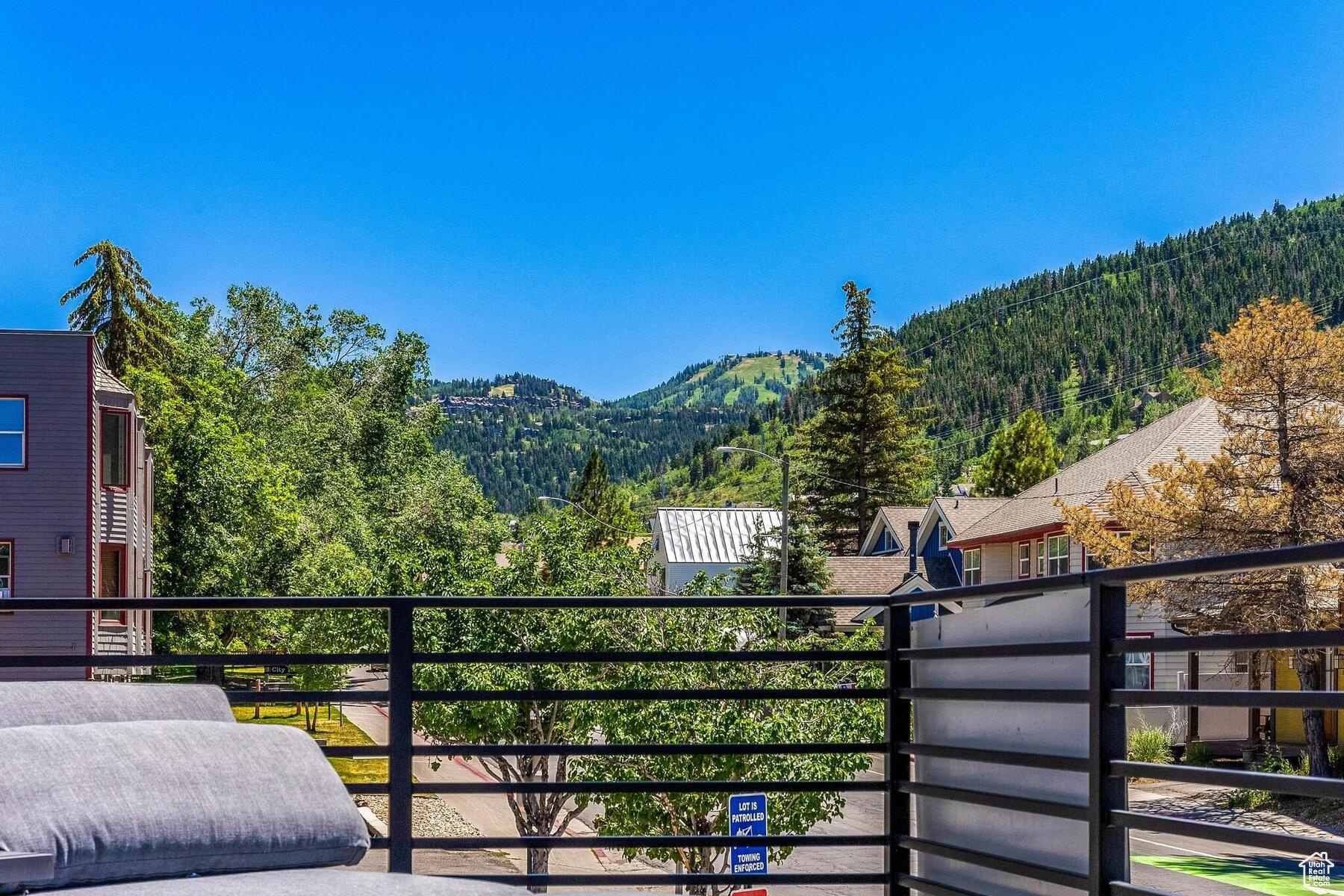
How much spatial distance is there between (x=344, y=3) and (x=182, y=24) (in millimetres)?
10521

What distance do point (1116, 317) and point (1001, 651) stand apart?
9898 centimetres

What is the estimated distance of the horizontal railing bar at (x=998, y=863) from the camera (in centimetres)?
248

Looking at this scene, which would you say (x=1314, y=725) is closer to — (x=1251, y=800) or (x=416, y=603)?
(x=1251, y=800)

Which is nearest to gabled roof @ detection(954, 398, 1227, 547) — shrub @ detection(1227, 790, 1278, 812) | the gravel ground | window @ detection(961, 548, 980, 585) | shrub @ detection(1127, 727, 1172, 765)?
window @ detection(961, 548, 980, 585)

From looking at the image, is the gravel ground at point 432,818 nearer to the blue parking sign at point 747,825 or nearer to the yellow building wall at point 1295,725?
the blue parking sign at point 747,825

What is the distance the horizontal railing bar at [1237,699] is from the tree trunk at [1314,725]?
2.09ft

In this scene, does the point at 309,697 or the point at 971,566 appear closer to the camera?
the point at 309,697

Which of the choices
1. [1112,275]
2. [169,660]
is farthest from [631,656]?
[1112,275]

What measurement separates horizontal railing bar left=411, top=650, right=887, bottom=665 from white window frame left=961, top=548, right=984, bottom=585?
30.7m

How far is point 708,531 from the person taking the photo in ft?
183

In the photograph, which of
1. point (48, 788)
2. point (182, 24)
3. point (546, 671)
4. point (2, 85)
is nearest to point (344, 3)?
point (182, 24)

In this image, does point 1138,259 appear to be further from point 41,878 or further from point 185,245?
point 41,878

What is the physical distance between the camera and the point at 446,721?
12.6 metres

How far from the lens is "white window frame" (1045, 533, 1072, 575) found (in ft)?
92.5
